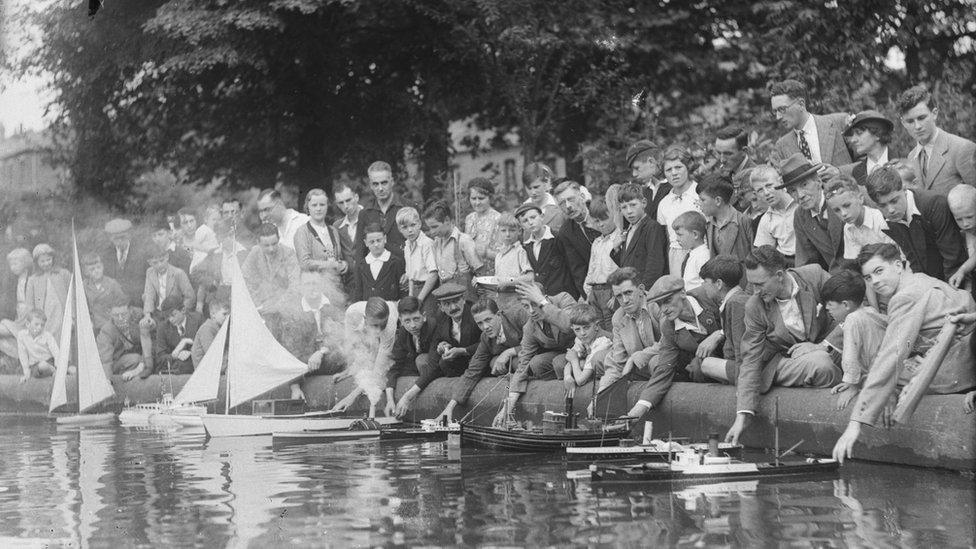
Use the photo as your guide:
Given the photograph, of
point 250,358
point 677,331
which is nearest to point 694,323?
point 677,331

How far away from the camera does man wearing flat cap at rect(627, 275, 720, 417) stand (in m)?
15.1

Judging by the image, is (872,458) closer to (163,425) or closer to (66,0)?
(163,425)

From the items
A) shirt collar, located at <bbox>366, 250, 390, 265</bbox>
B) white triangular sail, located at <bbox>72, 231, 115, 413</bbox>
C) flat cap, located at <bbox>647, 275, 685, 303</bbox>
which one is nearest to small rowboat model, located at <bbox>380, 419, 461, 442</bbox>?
flat cap, located at <bbox>647, 275, 685, 303</bbox>

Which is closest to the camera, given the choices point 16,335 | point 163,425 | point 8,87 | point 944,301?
point 944,301

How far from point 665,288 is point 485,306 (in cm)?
345

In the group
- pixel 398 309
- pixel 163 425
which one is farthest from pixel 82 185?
pixel 398 309

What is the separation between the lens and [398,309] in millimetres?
19469

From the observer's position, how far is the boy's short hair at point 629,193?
1638cm

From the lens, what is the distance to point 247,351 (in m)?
20.4

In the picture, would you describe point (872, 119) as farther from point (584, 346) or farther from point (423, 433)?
point (423, 433)

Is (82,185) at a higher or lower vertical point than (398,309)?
higher

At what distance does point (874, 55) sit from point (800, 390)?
1189 centimetres

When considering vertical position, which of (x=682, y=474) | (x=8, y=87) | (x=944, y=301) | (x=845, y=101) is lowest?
(x=682, y=474)

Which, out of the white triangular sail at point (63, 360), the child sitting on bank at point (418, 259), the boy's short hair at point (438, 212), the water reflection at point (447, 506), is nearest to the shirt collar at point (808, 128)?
the water reflection at point (447, 506)
